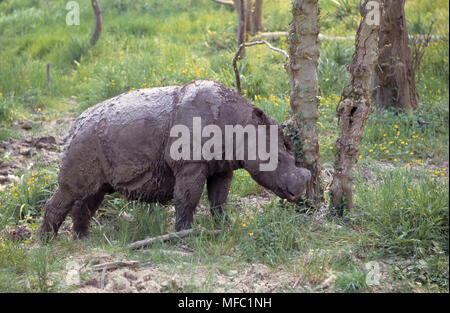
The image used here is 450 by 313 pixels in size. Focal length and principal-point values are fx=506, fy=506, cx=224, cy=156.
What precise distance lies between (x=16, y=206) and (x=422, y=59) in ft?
23.4

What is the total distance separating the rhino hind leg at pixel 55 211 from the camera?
16.9ft

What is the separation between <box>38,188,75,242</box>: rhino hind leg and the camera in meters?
5.14

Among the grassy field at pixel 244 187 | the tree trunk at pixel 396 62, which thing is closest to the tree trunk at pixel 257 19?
the grassy field at pixel 244 187

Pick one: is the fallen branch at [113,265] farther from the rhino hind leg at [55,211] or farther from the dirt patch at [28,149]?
the dirt patch at [28,149]

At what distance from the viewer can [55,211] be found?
519cm

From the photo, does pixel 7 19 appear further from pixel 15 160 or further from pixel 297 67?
pixel 297 67

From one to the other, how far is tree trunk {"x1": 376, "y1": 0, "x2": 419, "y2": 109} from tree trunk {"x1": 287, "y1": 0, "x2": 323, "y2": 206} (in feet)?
10.7

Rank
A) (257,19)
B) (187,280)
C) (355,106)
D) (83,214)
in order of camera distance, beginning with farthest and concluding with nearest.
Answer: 1. (257,19)
2. (83,214)
3. (355,106)
4. (187,280)

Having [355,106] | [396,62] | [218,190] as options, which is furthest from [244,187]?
[396,62]

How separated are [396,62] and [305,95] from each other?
3.54 meters

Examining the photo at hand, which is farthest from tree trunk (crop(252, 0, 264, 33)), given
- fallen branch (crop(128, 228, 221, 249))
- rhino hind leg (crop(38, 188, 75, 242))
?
fallen branch (crop(128, 228, 221, 249))

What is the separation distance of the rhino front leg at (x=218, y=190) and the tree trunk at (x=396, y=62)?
3.91 meters

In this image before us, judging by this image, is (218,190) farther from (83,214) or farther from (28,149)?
(28,149)
